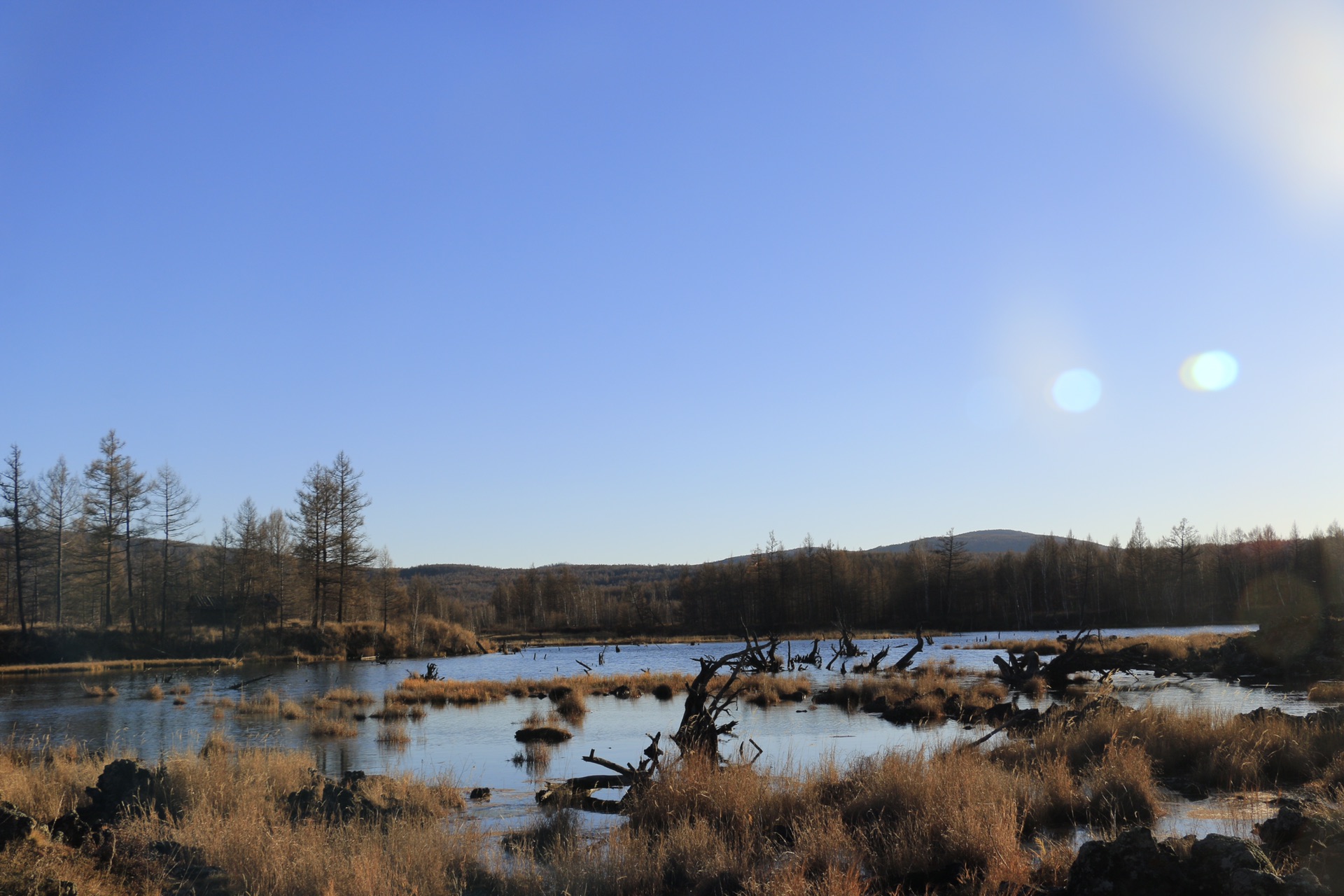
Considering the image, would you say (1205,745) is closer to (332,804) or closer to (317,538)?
(332,804)

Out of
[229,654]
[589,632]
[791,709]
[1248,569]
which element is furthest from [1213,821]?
[1248,569]

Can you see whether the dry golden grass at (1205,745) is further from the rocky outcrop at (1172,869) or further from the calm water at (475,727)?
the rocky outcrop at (1172,869)

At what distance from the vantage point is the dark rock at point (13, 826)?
7.45 metres

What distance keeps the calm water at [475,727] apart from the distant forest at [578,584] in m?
19.0

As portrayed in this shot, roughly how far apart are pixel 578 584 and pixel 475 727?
366ft

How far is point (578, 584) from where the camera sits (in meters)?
136

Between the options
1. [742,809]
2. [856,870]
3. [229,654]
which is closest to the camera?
[856,870]

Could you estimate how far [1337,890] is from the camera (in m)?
5.43

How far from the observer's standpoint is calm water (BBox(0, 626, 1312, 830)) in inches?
706

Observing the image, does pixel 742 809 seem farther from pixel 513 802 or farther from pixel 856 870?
pixel 513 802

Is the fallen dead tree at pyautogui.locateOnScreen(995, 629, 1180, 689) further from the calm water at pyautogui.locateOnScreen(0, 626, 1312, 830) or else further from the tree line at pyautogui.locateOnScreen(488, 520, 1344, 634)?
the tree line at pyautogui.locateOnScreen(488, 520, 1344, 634)

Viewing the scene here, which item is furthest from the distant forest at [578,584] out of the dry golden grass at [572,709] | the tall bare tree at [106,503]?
the dry golden grass at [572,709]

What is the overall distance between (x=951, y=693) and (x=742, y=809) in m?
20.8

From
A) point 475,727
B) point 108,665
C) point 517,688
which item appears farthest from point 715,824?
point 108,665
